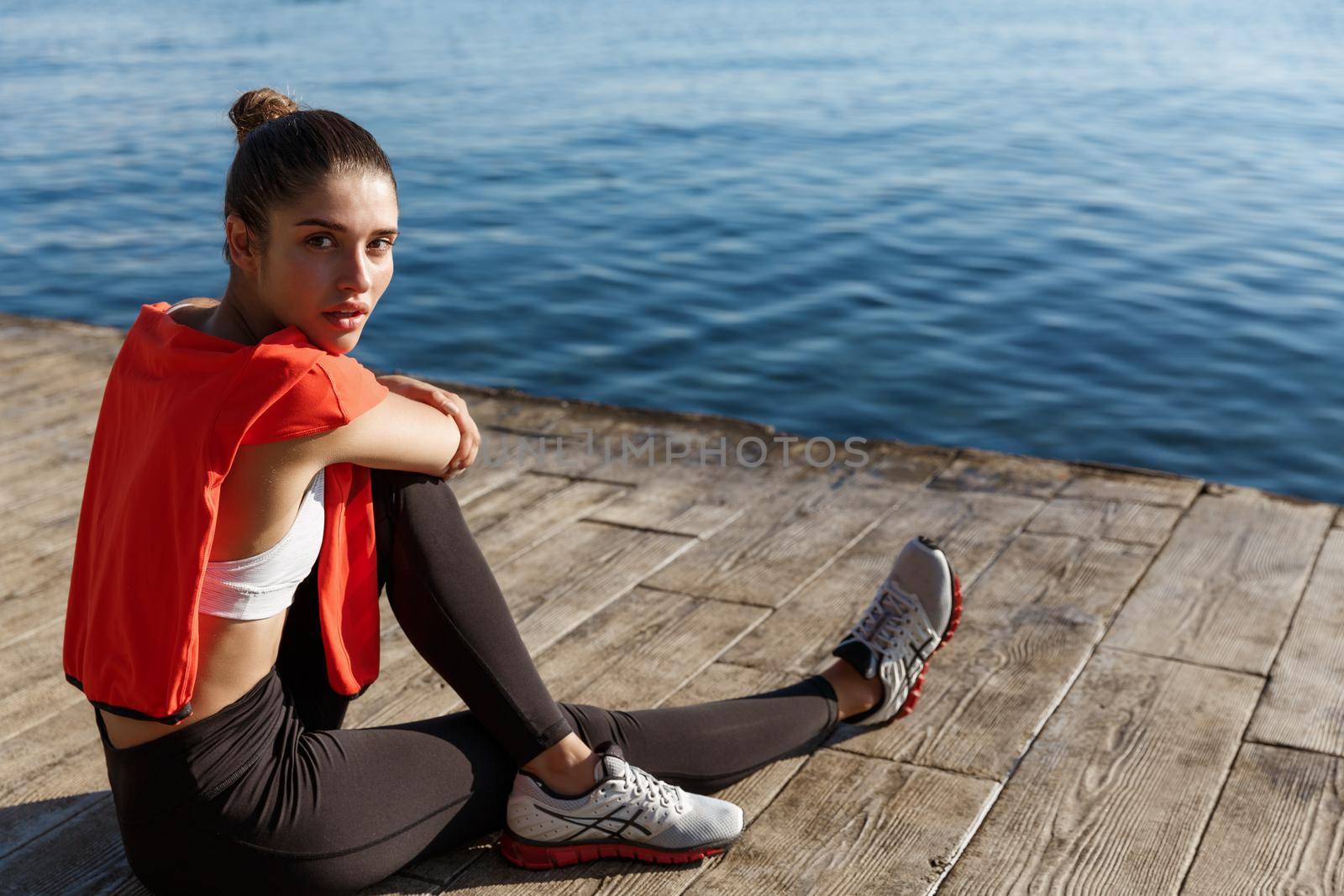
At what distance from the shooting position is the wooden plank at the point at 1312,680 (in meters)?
2.49

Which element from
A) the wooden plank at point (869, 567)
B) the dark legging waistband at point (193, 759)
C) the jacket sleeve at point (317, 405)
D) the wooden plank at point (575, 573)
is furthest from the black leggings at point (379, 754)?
the wooden plank at point (575, 573)

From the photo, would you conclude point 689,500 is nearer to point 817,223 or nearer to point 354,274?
point 354,274

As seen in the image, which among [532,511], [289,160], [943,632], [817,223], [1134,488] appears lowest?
[817,223]

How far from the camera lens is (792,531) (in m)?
3.53

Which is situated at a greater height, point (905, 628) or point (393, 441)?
point (393, 441)

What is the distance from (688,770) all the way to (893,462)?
2.00 m

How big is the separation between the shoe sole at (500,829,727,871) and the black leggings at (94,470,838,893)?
0.20 feet

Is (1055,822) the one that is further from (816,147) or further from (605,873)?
(816,147)

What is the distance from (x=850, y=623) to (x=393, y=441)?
1.47m

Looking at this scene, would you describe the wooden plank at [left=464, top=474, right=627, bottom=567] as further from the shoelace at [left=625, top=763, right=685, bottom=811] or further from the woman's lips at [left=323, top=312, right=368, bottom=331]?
the woman's lips at [left=323, top=312, right=368, bottom=331]

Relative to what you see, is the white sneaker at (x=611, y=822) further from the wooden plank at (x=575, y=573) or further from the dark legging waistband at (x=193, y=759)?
the wooden plank at (x=575, y=573)

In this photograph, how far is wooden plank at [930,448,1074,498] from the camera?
3.82 metres

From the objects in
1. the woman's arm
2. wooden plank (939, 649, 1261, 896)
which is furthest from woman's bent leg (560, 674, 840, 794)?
the woman's arm

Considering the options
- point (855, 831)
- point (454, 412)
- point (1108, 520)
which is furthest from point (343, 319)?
point (1108, 520)
